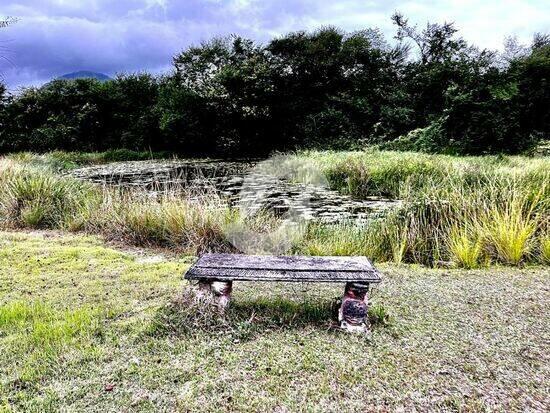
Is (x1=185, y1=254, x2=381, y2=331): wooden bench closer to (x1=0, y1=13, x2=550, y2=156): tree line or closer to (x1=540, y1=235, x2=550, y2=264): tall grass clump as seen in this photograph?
(x1=540, y1=235, x2=550, y2=264): tall grass clump

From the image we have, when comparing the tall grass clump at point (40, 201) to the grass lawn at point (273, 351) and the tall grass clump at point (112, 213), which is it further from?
the grass lawn at point (273, 351)

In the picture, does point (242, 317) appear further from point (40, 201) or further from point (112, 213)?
point (40, 201)

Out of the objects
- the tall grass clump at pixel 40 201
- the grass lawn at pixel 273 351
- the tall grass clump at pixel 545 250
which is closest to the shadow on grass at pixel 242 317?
the grass lawn at pixel 273 351

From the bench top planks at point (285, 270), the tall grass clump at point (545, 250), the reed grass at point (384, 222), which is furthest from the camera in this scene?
the reed grass at point (384, 222)

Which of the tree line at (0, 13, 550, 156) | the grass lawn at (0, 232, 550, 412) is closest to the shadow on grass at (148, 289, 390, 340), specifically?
the grass lawn at (0, 232, 550, 412)

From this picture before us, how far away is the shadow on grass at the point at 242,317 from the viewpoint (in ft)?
9.06

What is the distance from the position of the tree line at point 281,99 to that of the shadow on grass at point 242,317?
1507 cm

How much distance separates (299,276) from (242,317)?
0.51m

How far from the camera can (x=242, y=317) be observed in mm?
2908

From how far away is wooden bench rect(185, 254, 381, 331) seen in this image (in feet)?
9.02

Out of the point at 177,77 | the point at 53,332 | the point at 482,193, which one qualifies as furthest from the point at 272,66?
the point at 53,332

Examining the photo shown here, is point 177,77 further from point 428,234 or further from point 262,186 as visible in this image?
point 428,234

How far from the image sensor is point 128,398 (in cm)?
212

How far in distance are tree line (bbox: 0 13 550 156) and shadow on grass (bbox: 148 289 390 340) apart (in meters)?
15.1
